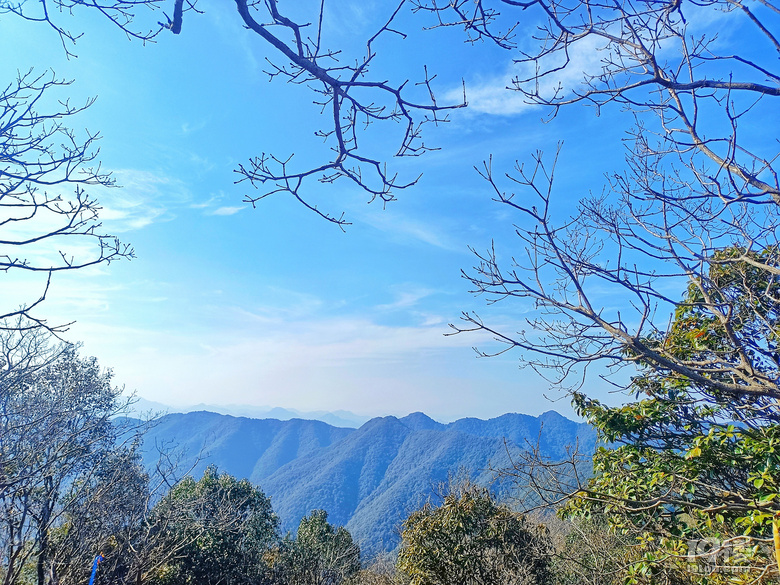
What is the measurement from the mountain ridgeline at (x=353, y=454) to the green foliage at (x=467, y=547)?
53171 mm

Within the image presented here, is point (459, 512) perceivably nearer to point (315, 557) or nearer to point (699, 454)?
point (699, 454)

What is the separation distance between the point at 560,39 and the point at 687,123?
2.71ft

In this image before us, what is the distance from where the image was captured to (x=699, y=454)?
345cm

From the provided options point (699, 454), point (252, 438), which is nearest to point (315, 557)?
point (699, 454)

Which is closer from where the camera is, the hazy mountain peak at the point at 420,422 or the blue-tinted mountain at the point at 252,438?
the blue-tinted mountain at the point at 252,438

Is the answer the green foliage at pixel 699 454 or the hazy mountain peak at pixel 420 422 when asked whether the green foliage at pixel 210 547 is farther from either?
the hazy mountain peak at pixel 420 422

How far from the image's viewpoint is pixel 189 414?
134m

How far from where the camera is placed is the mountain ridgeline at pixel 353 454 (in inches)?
3130

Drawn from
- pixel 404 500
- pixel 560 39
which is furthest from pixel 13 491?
pixel 404 500

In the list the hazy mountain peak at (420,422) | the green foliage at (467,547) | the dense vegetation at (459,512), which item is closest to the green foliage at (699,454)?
the dense vegetation at (459,512)

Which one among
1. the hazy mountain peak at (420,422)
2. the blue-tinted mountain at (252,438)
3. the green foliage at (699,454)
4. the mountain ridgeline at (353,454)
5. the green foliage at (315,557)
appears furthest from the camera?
the hazy mountain peak at (420,422)

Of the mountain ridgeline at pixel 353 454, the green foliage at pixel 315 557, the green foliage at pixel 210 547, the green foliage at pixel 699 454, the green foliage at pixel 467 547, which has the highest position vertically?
the green foliage at pixel 699 454

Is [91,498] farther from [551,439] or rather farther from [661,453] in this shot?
[551,439]

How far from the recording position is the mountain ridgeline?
79.5m
